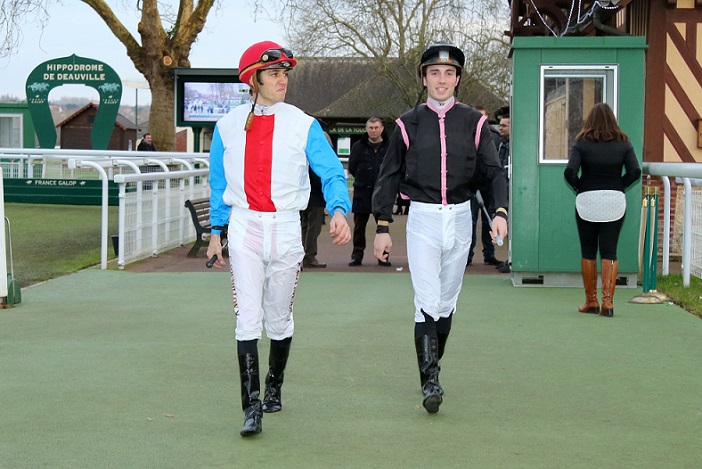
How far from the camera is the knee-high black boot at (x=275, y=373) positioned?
603 cm

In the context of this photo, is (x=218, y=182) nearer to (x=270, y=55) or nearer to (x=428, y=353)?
(x=270, y=55)

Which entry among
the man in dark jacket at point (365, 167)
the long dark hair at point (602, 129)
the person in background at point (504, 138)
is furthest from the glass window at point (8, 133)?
the long dark hair at point (602, 129)

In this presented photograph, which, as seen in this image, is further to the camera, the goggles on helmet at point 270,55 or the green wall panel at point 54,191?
the green wall panel at point 54,191

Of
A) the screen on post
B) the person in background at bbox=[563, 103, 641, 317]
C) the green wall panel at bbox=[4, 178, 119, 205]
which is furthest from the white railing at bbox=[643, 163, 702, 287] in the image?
the green wall panel at bbox=[4, 178, 119, 205]

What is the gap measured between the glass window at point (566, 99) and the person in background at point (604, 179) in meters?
1.96

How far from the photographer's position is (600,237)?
9938 millimetres

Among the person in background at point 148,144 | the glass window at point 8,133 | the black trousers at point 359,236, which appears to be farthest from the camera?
the glass window at point 8,133

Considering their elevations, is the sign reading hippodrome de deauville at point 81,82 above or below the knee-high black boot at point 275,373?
above

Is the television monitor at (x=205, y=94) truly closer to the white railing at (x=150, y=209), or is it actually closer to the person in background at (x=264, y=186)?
the white railing at (x=150, y=209)

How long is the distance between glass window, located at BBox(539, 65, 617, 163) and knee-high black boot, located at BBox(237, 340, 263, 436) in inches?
265

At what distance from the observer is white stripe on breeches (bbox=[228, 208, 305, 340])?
224 inches

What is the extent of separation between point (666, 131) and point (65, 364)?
975 cm

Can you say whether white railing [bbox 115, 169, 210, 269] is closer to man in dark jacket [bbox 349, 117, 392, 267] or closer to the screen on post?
man in dark jacket [bbox 349, 117, 392, 267]

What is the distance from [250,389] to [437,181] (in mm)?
1465
